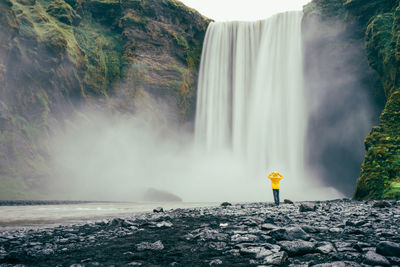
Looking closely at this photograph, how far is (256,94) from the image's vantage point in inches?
1216

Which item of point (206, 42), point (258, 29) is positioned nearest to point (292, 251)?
point (258, 29)

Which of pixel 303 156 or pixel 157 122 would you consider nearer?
pixel 303 156

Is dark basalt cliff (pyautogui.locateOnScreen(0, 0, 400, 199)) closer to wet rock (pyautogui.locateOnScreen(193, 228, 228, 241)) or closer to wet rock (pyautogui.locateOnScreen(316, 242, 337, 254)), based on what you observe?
wet rock (pyautogui.locateOnScreen(193, 228, 228, 241))

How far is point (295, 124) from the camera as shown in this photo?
27.9m

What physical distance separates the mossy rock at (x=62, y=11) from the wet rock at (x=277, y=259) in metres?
37.1

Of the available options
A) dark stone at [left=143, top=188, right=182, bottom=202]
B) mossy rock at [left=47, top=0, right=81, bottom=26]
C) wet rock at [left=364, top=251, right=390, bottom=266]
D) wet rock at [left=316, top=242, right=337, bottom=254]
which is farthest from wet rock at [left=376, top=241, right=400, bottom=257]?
mossy rock at [left=47, top=0, right=81, bottom=26]

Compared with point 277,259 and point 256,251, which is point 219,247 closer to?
point 256,251

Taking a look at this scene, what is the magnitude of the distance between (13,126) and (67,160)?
18.8ft

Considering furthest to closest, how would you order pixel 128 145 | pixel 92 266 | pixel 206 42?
pixel 206 42 → pixel 128 145 → pixel 92 266

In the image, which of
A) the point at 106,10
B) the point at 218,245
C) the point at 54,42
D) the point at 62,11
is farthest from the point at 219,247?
the point at 106,10

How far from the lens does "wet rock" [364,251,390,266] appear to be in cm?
258

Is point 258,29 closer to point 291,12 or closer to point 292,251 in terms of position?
point 291,12

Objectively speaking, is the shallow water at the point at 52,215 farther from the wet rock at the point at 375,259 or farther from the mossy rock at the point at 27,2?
the mossy rock at the point at 27,2

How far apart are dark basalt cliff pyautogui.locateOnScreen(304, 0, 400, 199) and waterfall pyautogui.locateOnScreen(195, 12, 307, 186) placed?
12.4ft
